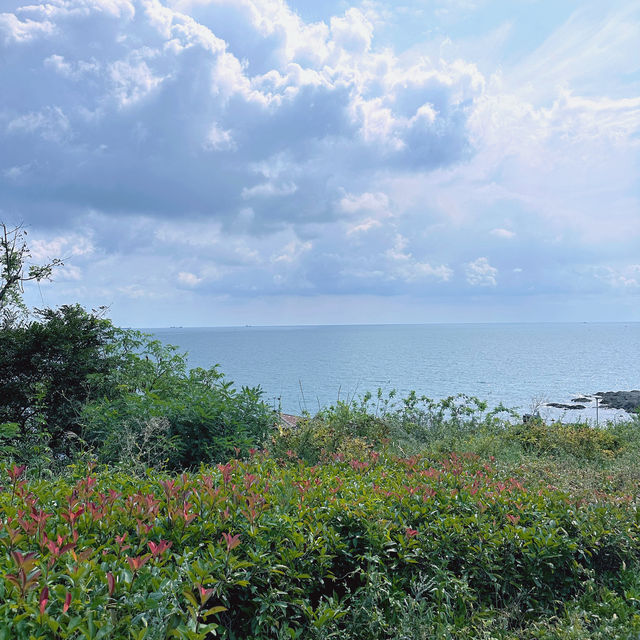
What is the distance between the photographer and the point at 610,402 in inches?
1057

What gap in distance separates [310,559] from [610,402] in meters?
29.2

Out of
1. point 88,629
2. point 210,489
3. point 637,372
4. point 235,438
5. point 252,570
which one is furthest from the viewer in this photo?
point 637,372

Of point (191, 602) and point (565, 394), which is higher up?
point (191, 602)

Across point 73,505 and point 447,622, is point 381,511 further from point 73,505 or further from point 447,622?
point 73,505

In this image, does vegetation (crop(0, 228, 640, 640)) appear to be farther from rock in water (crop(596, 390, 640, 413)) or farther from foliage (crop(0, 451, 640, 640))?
rock in water (crop(596, 390, 640, 413))

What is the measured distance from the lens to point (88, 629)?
188 cm

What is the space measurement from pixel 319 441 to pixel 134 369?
4603 millimetres

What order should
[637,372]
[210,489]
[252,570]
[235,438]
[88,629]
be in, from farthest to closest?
[637,372], [235,438], [210,489], [252,570], [88,629]

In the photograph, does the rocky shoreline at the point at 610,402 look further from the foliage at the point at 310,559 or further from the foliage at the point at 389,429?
the foliage at the point at 310,559

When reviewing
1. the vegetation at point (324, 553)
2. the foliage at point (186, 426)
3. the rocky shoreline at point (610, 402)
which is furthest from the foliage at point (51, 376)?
the rocky shoreline at point (610, 402)

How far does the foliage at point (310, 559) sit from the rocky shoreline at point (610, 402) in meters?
23.0

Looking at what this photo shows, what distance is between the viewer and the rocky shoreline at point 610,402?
81.5ft

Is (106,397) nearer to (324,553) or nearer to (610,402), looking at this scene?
(324,553)

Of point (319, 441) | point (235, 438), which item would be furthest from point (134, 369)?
point (319, 441)
